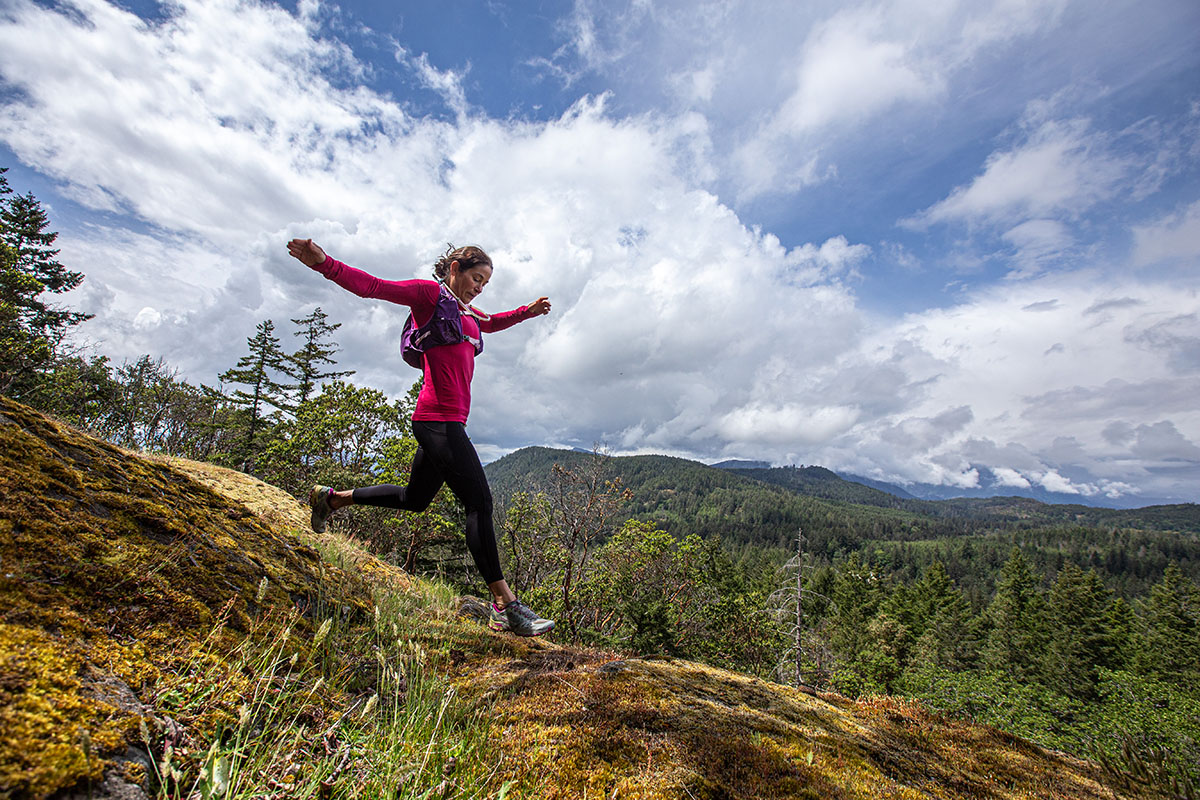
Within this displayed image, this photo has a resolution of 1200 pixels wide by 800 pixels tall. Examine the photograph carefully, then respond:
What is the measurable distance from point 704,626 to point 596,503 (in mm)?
7851

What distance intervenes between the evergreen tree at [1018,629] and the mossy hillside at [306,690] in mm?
50272

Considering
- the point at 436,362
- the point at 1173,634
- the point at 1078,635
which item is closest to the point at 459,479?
the point at 436,362

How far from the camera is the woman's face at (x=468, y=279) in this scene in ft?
12.0

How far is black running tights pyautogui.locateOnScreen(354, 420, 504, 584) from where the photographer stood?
3.42 meters

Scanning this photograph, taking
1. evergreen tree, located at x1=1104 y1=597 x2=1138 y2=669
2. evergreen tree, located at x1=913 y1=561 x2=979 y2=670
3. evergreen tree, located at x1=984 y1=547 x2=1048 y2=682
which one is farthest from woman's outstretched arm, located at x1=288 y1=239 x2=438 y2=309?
evergreen tree, located at x1=1104 y1=597 x2=1138 y2=669

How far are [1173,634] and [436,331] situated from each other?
199ft

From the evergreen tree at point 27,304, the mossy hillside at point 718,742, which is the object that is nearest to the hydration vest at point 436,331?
the mossy hillside at point 718,742

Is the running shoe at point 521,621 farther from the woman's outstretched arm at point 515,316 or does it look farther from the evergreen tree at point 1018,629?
the evergreen tree at point 1018,629

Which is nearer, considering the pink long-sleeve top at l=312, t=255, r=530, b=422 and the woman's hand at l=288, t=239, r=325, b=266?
the woman's hand at l=288, t=239, r=325, b=266

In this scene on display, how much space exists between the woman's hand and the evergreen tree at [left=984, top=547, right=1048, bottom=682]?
5357cm

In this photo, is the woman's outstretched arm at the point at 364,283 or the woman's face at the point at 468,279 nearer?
the woman's outstretched arm at the point at 364,283

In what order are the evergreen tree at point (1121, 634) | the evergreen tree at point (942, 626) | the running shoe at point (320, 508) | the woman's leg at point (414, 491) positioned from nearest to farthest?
the woman's leg at point (414, 491)
the running shoe at point (320, 508)
the evergreen tree at point (1121, 634)
the evergreen tree at point (942, 626)

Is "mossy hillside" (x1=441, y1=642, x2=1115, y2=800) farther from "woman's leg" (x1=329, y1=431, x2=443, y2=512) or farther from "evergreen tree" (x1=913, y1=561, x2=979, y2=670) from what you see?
"evergreen tree" (x1=913, y1=561, x2=979, y2=670)

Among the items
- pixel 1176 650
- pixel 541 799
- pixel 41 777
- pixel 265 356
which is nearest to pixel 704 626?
pixel 541 799
